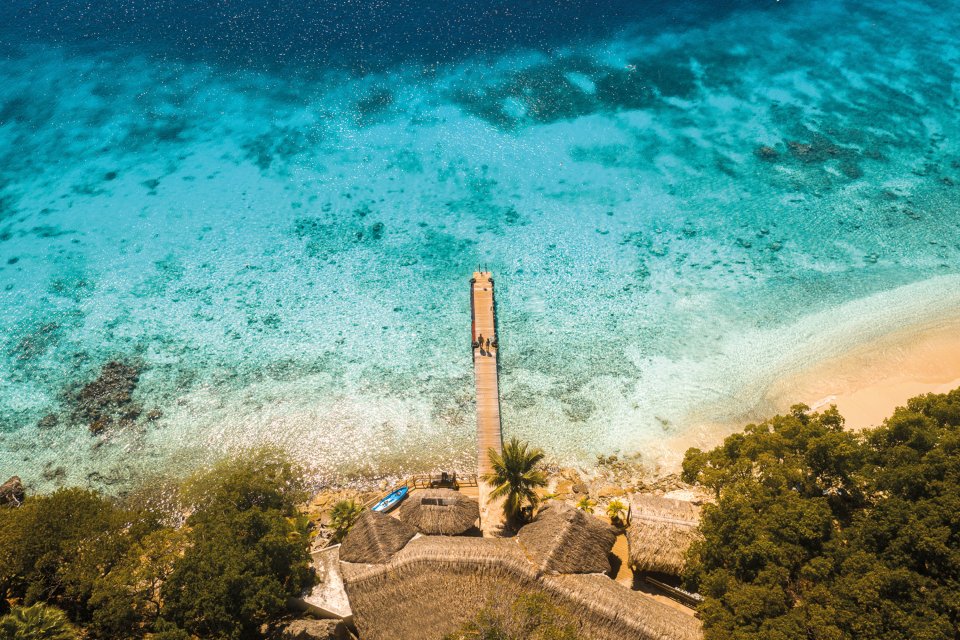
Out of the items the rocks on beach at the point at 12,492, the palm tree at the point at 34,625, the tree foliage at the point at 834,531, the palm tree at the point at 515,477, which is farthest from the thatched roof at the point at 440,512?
the rocks on beach at the point at 12,492

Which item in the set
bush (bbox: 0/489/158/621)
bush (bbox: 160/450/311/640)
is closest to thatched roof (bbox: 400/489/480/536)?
bush (bbox: 160/450/311/640)

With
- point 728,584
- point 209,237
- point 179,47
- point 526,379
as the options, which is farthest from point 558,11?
point 728,584

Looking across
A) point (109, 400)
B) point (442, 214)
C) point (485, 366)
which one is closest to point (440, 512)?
point (485, 366)

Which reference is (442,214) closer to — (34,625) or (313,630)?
(313,630)

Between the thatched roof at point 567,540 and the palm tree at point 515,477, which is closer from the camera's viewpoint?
the thatched roof at point 567,540

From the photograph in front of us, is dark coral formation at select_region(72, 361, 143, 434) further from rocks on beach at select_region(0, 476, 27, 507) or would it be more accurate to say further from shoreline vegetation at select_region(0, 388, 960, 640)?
shoreline vegetation at select_region(0, 388, 960, 640)

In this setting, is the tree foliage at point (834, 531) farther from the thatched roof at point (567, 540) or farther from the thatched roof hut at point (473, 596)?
the thatched roof at point (567, 540)
